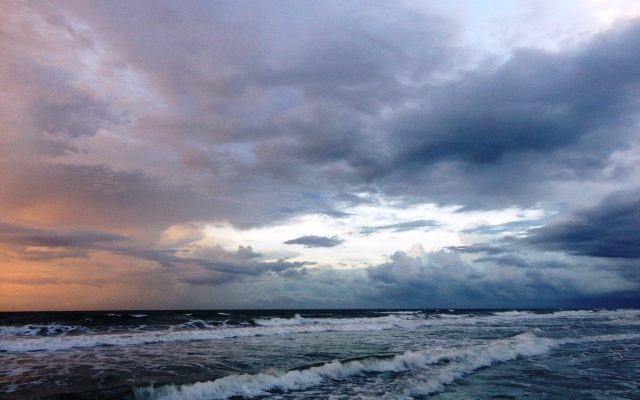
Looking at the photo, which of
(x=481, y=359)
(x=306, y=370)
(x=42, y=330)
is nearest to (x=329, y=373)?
(x=306, y=370)

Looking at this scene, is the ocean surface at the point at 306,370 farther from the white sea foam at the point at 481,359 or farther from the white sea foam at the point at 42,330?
the white sea foam at the point at 42,330

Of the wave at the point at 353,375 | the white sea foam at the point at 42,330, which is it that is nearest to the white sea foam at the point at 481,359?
the wave at the point at 353,375

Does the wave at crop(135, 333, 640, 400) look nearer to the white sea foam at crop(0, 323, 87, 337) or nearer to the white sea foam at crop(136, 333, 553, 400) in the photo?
the white sea foam at crop(136, 333, 553, 400)

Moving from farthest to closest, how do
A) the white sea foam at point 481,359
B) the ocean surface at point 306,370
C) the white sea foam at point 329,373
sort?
the white sea foam at point 481,359, the ocean surface at point 306,370, the white sea foam at point 329,373

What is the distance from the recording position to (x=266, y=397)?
12.9m

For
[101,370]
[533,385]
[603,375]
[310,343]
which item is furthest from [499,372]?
[101,370]

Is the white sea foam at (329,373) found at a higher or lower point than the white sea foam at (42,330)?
lower

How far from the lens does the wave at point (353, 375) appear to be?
12852mm

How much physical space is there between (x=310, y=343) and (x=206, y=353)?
25.9 feet

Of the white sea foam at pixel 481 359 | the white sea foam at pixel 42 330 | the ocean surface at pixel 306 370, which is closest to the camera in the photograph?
the ocean surface at pixel 306 370

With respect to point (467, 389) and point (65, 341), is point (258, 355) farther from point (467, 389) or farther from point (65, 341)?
point (65, 341)

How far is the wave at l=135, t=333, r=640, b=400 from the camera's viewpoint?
1285 centimetres

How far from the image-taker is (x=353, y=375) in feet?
54.2

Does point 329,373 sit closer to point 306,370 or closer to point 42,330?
point 306,370
